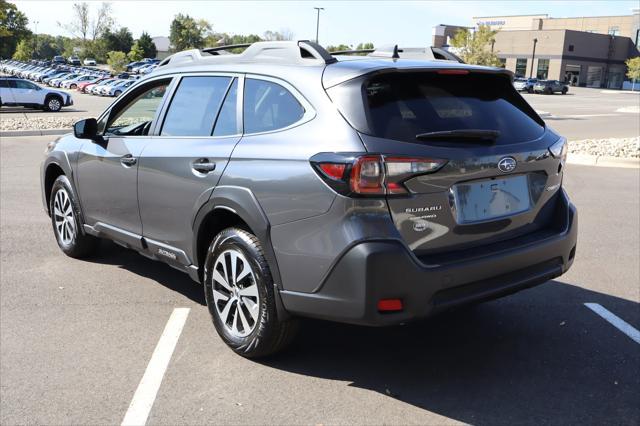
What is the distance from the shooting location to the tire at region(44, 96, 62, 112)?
29.7 m

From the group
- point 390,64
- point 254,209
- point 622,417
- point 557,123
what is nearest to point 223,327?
point 254,209

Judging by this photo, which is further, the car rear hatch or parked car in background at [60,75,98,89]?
parked car in background at [60,75,98,89]

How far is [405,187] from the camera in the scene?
315 centimetres

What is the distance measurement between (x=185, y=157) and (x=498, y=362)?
7.94ft

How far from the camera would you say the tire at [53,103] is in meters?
29.7

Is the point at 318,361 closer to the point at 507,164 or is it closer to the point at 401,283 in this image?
the point at 401,283

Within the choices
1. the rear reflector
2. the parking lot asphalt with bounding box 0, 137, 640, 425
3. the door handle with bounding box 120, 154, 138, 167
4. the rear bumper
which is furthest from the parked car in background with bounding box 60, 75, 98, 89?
the rear reflector

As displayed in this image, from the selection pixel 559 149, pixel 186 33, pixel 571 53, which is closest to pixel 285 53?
pixel 559 149

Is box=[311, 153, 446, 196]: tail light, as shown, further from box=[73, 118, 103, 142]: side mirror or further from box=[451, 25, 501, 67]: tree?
box=[451, 25, 501, 67]: tree

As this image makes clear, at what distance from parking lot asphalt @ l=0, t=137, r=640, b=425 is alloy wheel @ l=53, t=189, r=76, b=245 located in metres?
0.35

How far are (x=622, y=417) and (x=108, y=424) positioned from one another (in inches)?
105

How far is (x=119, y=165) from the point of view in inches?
192

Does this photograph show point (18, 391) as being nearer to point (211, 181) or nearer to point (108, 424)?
point (108, 424)

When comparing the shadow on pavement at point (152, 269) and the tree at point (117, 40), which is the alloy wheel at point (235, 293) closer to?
the shadow on pavement at point (152, 269)
